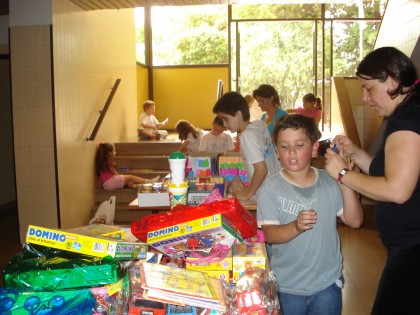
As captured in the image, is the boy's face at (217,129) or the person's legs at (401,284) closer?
the person's legs at (401,284)

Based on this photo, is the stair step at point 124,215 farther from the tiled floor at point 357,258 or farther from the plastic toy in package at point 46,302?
the plastic toy in package at point 46,302

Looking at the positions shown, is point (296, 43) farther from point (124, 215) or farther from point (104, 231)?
point (104, 231)

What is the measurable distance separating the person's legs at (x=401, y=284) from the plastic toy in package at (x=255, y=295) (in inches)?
24.0

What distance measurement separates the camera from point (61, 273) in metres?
1.23

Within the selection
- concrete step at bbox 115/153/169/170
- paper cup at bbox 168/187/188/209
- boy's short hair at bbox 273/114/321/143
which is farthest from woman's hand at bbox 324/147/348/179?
concrete step at bbox 115/153/169/170

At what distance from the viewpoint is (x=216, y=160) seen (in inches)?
151

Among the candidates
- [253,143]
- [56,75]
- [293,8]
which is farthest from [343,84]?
[253,143]

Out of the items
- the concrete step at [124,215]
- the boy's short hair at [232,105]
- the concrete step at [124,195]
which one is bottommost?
the concrete step at [124,215]

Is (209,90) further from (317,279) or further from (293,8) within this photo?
(317,279)

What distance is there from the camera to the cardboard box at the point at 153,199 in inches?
121

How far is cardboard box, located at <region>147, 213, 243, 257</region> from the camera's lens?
5.15ft

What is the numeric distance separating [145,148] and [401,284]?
6.35 m

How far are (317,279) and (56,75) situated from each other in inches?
181

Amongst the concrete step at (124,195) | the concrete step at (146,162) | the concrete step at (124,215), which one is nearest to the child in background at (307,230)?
the concrete step at (124,215)
